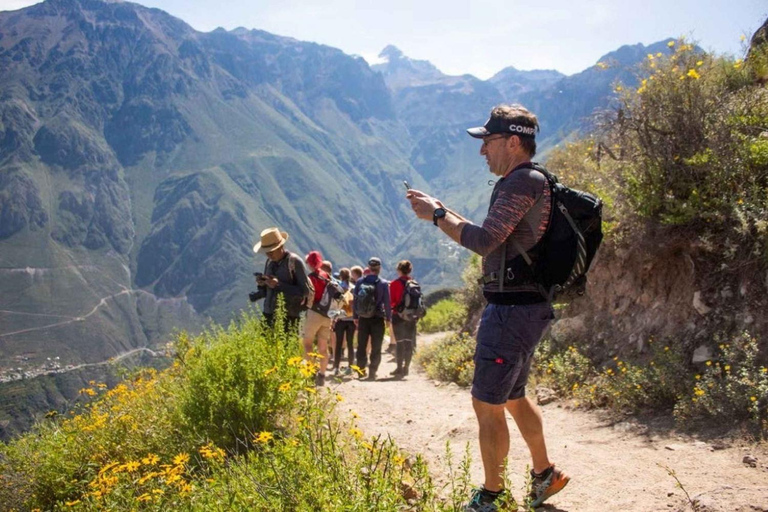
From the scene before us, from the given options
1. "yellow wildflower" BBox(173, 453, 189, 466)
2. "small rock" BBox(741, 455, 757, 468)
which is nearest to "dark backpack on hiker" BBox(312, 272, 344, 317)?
"yellow wildflower" BBox(173, 453, 189, 466)

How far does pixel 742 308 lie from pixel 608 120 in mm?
4215

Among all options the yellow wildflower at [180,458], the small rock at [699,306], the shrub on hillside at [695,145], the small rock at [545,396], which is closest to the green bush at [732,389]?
the small rock at [699,306]

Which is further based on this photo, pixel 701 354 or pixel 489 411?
pixel 701 354

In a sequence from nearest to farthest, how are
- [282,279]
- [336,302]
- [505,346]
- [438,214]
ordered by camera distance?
[505,346] < [438,214] < [282,279] < [336,302]

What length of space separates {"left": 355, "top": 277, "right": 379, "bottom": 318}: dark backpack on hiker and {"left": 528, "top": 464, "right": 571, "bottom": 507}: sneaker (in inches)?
232

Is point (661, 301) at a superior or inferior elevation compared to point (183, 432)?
superior

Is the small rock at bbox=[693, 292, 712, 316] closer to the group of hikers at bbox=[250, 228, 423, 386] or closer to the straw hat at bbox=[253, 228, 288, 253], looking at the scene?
the group of hikers at bbox=[250, 228, 423, 386]

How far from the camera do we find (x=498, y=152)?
3.18 m

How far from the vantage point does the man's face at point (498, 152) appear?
3.15 m

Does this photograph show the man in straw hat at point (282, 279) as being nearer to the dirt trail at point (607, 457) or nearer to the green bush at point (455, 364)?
the dirt trail at point (607, 457)

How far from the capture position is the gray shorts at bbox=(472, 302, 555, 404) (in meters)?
2.98

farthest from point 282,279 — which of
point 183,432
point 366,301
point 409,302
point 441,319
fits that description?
point 441,319

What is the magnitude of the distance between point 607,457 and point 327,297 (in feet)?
14.5

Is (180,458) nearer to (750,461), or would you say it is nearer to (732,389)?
(750,461)
